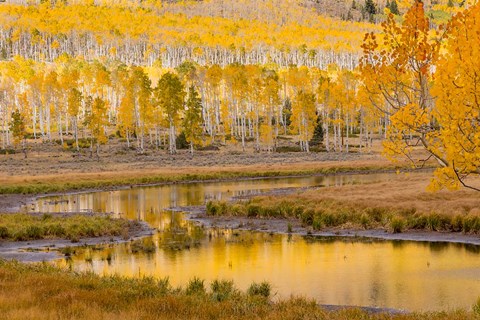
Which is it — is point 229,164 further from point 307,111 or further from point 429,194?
point 429,194

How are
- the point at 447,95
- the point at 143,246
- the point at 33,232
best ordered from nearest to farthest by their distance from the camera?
the point at 447,95
the point at 143,246
the point at 33,232

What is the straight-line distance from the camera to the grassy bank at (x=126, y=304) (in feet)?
41.2

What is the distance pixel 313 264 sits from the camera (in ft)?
85.6

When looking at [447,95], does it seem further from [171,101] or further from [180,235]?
[171,101]

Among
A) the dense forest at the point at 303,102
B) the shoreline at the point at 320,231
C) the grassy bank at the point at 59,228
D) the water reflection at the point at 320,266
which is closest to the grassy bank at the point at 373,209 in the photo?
the shoreline at the point at 320,231

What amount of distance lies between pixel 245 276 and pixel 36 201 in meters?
35.7

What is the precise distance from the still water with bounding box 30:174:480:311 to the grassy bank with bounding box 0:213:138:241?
8.32ft

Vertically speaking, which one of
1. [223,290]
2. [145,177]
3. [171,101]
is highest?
[171,101]

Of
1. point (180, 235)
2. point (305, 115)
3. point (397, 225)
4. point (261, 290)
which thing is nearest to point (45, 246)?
point (180, 235)

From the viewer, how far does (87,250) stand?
29.9 metres

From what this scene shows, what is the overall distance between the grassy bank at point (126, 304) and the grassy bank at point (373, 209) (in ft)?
62.7

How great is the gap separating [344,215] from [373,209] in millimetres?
1817

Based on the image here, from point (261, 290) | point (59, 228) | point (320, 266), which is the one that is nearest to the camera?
point (261, 290)

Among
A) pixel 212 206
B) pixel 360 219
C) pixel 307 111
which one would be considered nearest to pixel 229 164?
pixel 307 111
